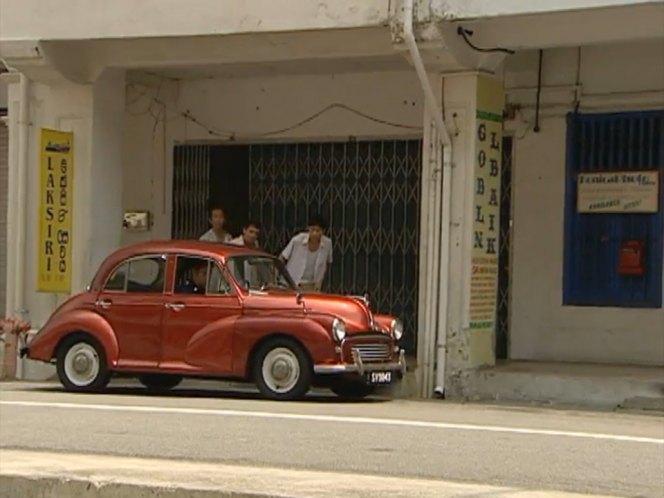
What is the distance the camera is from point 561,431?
12703 mm

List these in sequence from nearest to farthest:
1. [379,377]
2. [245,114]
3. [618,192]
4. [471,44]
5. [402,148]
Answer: [379,377], [471,44], [618,192], [402,148], [245,114]

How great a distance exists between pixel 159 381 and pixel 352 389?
2362 mm

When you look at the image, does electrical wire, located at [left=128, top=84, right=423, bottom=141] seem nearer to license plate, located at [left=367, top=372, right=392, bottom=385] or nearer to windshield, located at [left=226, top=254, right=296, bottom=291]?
windshield, located at [left=226, top=254, right=296, bottom=291]

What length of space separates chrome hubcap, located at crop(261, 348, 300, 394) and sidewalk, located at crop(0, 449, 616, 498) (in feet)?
15.7

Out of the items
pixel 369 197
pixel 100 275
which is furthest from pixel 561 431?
pixel 369 197

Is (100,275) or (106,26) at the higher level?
(106,26)

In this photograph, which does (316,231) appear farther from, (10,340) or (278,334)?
(10,340)

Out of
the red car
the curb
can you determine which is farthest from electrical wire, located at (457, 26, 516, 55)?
the curb

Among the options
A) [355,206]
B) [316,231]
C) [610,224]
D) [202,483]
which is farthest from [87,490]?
[355,206]

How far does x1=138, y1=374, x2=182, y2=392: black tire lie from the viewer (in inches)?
631

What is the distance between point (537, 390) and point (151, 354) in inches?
166

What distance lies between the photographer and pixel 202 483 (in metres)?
8.84

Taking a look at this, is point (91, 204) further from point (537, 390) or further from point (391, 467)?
point (391, 467)

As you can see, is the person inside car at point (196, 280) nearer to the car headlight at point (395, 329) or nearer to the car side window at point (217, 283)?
the car side window at point (217, 283)
